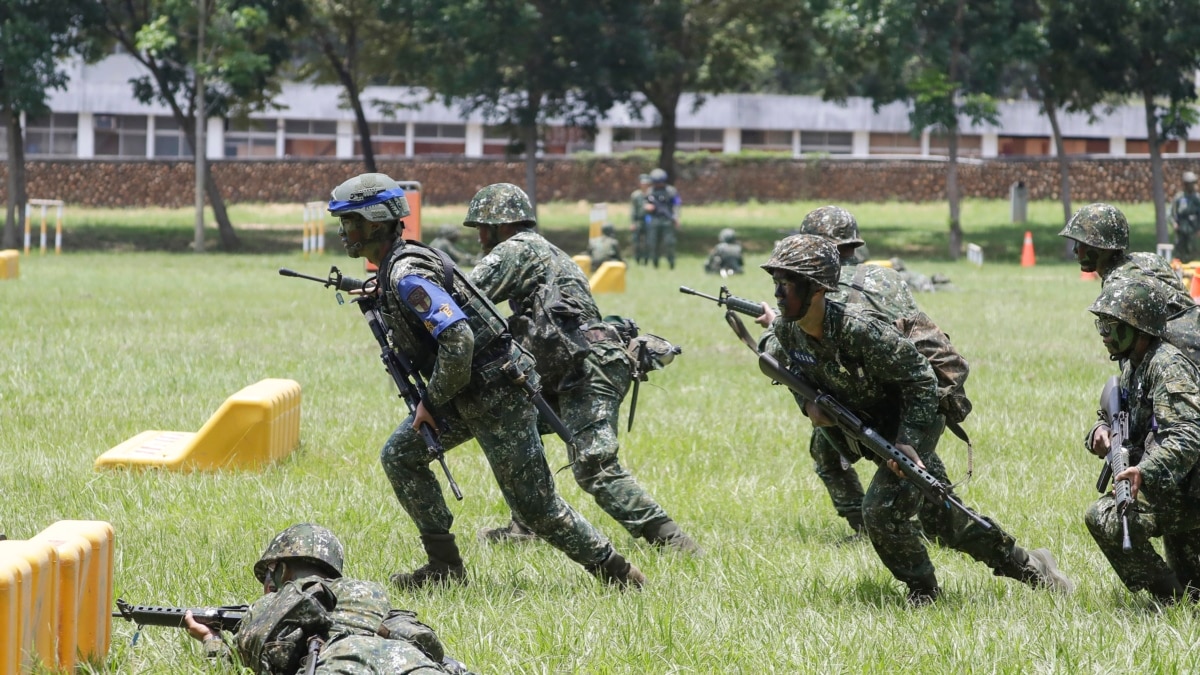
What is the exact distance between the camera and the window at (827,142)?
5928cm

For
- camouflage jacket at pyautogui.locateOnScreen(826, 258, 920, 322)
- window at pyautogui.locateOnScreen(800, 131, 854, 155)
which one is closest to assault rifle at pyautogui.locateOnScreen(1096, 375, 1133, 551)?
camouflage jacket at pyautogui.locateOnScreen(826, 258, 920, 322)

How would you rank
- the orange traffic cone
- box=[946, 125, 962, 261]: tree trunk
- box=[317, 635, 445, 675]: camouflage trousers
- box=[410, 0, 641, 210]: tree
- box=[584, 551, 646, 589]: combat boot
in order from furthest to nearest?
box=[946, 125, 962, 261]: tree trunk
box=[410, 0, 641, 210]: tree
the orange traffic cone
box=[584, 551, 646, 589]: combat boot
box=[317, 635, 445, 675]: camouflage trousers

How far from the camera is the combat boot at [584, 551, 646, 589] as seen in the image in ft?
22.2

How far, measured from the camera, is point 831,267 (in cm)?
626

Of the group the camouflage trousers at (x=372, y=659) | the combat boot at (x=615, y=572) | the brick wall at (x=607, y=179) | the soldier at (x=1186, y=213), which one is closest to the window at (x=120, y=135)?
the brick wall at (x=607, y=179)

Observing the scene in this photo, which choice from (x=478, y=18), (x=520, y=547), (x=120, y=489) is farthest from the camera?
(x=478, y=18)

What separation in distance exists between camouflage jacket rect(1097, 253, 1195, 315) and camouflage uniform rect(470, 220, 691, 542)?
247cm

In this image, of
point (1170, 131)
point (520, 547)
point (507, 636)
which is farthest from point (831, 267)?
point (1170, 131)

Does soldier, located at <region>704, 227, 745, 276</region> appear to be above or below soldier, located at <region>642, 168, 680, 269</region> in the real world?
Answer: below

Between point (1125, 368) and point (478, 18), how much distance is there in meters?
30.5

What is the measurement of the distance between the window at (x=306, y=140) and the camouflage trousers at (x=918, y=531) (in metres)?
53.0

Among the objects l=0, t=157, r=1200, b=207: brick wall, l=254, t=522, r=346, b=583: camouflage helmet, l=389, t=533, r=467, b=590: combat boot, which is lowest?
l=389, t=533, r=467, b=590: combat boot

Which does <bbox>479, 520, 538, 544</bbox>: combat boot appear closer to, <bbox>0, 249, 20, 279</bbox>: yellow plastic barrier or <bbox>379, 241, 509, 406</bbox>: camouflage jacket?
<bbox>379, 241, 509, 406</bbox>: camouflage jacket

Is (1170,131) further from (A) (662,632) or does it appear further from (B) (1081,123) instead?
(A) (662,632)
